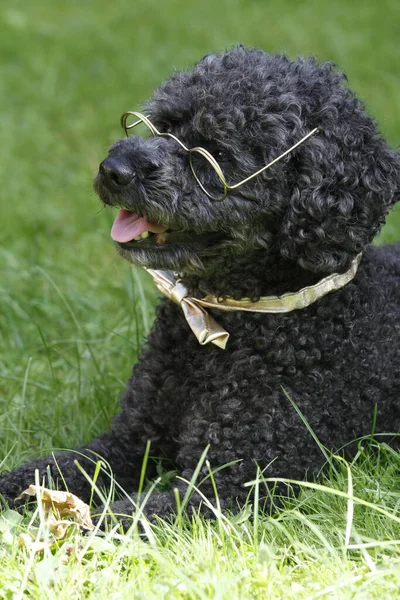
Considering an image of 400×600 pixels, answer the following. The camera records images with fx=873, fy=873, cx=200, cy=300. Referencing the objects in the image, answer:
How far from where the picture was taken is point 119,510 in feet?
9.72

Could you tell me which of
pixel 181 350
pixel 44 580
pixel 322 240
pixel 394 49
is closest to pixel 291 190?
pixel 322 240

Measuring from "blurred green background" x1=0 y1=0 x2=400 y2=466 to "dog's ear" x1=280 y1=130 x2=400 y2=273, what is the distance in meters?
1.32

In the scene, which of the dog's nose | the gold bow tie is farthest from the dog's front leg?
the dog's nose

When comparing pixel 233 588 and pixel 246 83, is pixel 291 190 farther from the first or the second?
pixel 233 588

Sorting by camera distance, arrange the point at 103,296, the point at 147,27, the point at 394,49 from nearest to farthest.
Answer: the point at 103,296
the point at 394,49
the point at 147,27

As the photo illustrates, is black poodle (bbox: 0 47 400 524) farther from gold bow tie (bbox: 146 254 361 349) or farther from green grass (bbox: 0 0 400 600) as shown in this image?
green grass (bbox: 0 0 400 600)

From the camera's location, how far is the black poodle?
2.88 meters

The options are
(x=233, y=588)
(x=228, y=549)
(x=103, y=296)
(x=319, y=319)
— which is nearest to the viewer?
(x=233, y=588)

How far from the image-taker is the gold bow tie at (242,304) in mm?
2992

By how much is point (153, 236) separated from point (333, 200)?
24.7 inches

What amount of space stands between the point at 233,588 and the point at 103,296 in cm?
264

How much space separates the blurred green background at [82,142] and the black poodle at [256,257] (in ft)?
2.48

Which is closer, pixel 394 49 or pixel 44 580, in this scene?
pixel 44 580

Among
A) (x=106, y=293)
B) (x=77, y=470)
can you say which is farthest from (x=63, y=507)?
(x=106, y=293)
